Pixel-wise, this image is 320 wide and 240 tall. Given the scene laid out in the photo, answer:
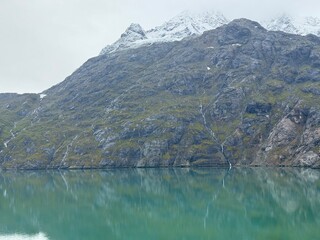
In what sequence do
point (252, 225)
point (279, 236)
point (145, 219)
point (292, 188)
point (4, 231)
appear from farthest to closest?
point (292, 188)
point (145, 219)
point (4, 231)
point (252, 225)
point (279, 236)

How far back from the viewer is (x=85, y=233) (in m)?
70.1

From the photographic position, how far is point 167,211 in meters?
89.4

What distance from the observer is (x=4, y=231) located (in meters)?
75.9

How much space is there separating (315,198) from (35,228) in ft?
216

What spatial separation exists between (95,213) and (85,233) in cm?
2189

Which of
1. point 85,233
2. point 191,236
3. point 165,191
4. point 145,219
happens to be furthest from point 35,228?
point 165,191

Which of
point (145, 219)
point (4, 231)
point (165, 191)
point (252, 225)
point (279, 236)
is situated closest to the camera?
point (279, 236)

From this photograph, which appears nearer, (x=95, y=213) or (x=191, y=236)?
(x=191, y=236)

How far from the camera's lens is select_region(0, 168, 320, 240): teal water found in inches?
2650

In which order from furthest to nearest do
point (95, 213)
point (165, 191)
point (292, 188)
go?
point (165, 191), point (292, 188), point (95, 213)

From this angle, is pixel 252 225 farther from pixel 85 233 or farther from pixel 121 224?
pixel 85 233

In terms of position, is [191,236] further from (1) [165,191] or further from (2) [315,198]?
(1) [165,191]

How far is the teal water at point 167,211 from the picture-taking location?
6731 cm

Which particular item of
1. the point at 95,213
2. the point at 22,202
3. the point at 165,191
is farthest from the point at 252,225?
the point at 22,202
